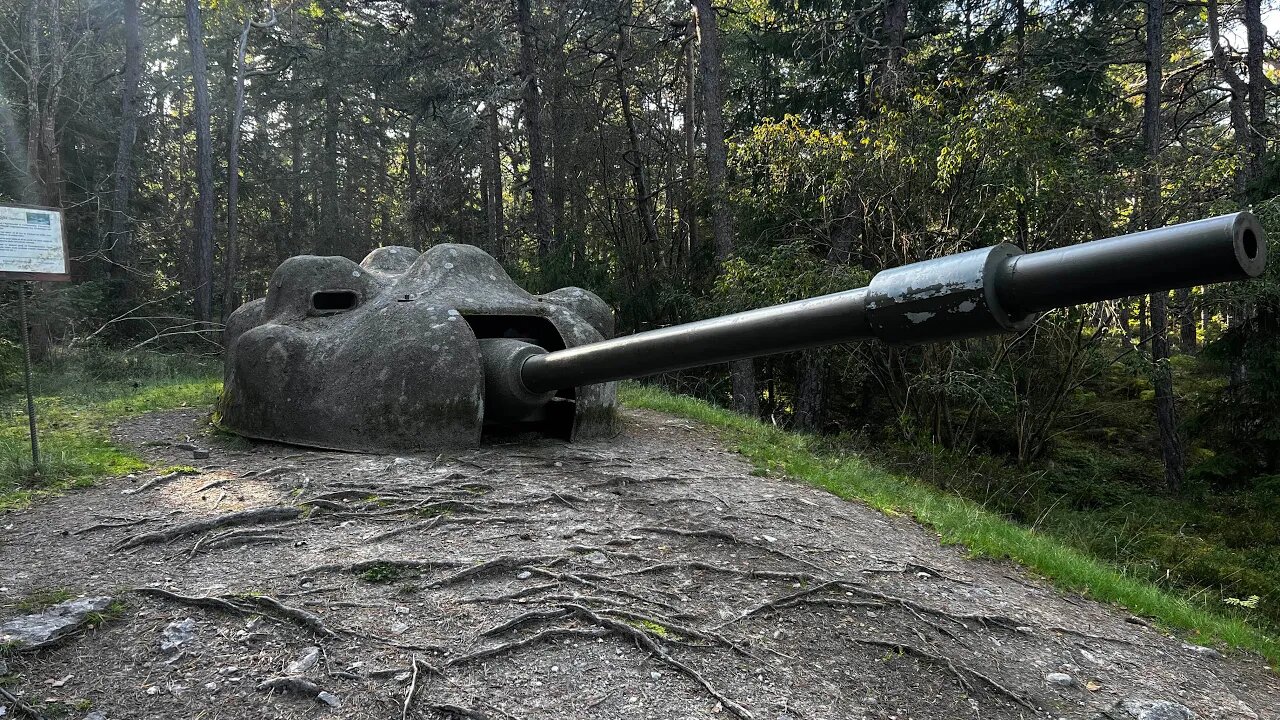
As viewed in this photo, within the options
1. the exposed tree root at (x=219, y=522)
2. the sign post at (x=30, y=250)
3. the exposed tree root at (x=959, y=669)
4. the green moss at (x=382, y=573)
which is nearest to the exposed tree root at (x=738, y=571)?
the exposed tree root at (x=959, y=669)

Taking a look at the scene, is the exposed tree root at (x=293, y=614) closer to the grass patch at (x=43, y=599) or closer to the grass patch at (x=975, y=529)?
the grass patch at (x=43, y=599)

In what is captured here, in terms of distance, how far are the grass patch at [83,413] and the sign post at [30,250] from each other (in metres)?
0.17

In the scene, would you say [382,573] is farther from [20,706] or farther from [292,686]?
[20,706]

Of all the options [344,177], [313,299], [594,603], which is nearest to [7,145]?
[344,177]

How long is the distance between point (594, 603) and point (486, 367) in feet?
10.0

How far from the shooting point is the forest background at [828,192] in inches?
398

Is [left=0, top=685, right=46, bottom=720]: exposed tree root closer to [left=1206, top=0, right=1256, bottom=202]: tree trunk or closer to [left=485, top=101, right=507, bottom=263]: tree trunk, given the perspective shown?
[left=485, top=101, right=507, bottom=263]: tree trunk

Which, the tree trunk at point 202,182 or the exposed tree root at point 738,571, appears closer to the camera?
the exposed tree root at point 738,571

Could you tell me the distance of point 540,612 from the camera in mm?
3350

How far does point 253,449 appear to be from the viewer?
6176 millimetres

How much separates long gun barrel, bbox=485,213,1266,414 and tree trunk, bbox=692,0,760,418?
8715mm

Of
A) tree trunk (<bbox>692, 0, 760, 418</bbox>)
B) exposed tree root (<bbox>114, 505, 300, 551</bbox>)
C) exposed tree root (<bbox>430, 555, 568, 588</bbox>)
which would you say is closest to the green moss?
exposed tree root (<bbox>430, 555, 568, 588</bbox>)

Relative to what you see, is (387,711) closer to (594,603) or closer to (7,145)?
(594,603)

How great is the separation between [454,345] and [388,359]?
503 millimetres
